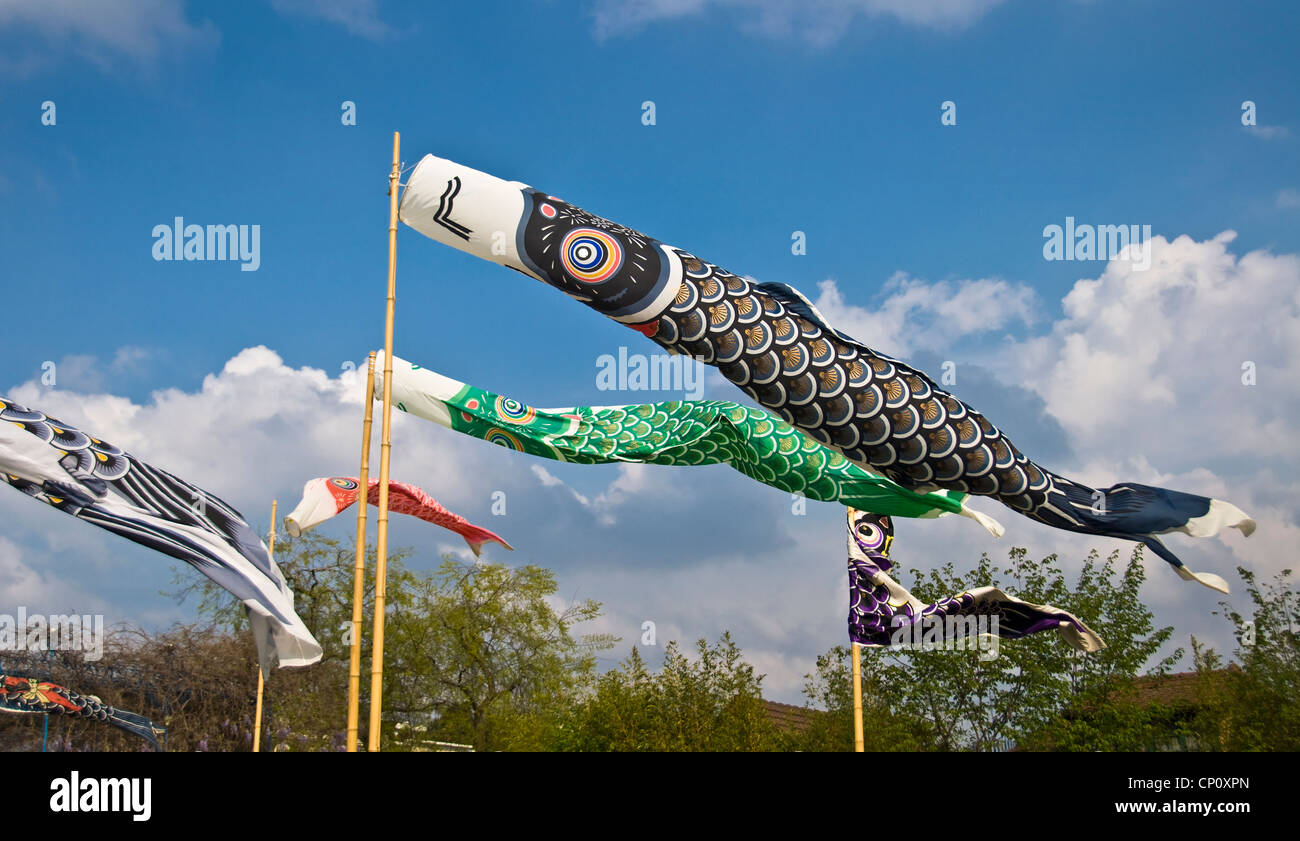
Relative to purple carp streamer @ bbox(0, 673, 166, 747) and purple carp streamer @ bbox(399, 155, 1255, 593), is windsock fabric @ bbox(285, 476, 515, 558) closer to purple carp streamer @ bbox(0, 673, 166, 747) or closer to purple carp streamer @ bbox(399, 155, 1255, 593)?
purple carp streamer @ bbox(399, 155, 1255, 593)

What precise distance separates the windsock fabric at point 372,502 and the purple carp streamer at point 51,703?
8.37 meters

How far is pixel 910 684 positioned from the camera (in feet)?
63.4

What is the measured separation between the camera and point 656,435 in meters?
10.4

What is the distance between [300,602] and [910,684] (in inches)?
537

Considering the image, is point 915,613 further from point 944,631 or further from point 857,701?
point 857,701

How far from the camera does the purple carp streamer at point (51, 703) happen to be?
1722 cm
